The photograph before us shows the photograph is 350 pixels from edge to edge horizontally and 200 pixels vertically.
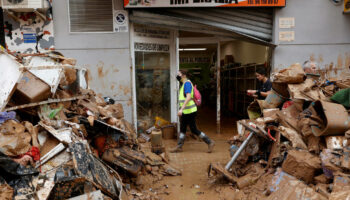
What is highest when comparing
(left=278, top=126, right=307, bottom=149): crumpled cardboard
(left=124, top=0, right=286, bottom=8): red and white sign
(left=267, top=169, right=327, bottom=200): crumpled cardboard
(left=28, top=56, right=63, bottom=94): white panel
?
(left=124, top=0, right=286, bottom=8): red and white sign

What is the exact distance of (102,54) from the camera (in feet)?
20.9

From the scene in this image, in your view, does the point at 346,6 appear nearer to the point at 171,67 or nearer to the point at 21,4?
the point at 171,67

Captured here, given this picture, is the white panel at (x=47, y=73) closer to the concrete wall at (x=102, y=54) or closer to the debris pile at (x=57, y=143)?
the debris pile at (x=57, y=143)

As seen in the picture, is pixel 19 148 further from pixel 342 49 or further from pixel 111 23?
pixel 342 49

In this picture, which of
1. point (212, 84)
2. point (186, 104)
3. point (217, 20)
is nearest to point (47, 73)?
point (186, 104)

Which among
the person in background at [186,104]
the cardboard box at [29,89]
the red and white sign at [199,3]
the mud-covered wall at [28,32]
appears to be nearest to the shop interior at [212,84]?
the red and white sign at [199,3]

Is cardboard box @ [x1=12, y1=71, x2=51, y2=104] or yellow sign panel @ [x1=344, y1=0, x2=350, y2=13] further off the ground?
yellow sign panel @ [x1=344, y1=0, x2=350, y2=13]

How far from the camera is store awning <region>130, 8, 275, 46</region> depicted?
6234 mm

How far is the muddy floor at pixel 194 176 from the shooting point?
384 centimetres

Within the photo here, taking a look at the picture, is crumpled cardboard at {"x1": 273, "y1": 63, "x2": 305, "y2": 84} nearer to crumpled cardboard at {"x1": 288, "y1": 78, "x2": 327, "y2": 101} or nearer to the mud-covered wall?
crumpled cardboard at {"x1": 288, "y1": 78, "x2": 327, "y2": 101}

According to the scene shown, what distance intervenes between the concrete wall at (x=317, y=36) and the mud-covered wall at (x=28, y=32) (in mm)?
5859

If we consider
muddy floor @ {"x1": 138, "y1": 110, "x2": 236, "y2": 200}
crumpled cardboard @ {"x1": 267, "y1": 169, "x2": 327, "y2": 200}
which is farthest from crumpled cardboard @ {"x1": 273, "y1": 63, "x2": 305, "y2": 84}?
muddy floor @ {"x1": 138, "y1": 110, "x2": 236, "y2": 200}

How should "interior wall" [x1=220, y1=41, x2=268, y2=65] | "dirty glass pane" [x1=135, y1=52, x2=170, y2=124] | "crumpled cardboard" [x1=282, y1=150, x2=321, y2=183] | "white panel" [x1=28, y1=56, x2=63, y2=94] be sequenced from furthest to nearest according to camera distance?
"interior wall" [x1=220, y1=41, x2=268, y2=65]
"dirty glass pane" [x1=135, y1=52, x2=170, y2=124]
"white panel" [x1=28, y1=56, x2=63, y2=94]
"crumpled cardboard" [x1=282, y1=150, x2=321, y2=183]

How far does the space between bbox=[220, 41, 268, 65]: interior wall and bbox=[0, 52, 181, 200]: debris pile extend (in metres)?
5.56
